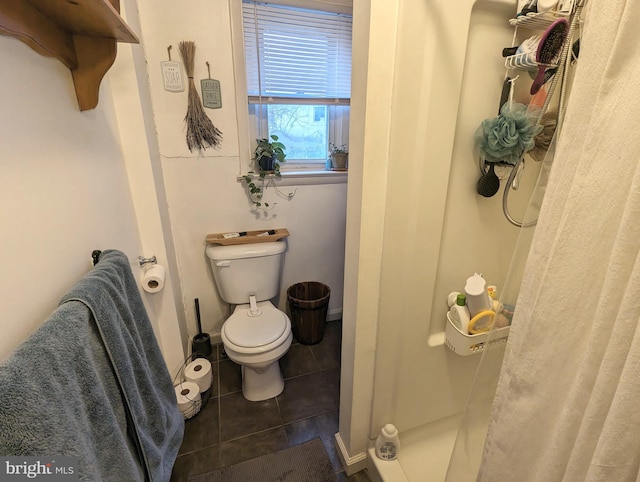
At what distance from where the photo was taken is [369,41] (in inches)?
33.1

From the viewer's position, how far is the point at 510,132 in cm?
92

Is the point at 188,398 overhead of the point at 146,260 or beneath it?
beneath

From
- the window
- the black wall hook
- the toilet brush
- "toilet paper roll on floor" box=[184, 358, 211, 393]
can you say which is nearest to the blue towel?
the black wall hook

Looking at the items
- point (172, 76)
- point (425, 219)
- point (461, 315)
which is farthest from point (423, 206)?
point (172, 76)

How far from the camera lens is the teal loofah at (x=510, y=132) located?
2.97 ft

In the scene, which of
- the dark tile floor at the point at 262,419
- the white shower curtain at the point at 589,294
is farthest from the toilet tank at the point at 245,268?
the white shower curtain at the point at 589,294

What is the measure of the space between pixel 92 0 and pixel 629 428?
1160 millimetres

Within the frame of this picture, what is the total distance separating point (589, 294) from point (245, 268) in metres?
1.59

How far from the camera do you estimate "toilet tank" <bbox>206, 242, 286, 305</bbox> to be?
1779mm

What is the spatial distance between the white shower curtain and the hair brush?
1.12 feet

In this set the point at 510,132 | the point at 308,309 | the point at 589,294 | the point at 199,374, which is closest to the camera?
the point at 589,294

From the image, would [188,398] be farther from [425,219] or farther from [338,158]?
[338,158]

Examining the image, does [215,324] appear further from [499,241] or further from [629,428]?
[629,428]

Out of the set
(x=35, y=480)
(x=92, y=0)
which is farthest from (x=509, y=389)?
(x=92, y=0)
